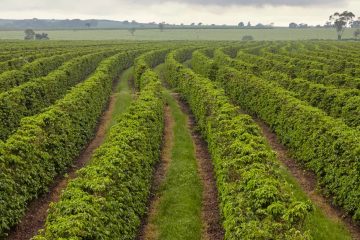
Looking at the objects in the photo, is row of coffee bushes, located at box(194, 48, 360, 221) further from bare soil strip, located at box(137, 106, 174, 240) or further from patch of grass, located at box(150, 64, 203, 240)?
bare soil strip, located at box(137, 106, 174, 240)

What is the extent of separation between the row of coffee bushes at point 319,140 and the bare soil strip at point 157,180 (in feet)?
25.4

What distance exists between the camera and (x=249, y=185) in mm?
15398

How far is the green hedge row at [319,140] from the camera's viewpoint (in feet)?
63.2

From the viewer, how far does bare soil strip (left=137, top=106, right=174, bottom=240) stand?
17.5 metres

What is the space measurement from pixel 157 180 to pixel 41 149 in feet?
20.6

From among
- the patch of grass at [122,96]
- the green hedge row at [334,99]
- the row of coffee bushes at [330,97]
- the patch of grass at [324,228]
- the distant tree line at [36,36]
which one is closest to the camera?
the patch of grass at [324,228]

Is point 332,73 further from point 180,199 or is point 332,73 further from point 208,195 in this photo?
point 180,199

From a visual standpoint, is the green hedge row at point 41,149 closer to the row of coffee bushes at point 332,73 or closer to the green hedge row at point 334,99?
the green hedge row at point 334,99

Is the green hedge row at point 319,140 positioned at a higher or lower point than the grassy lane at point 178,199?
higher

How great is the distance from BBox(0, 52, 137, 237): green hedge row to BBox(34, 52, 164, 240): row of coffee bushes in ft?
12.2

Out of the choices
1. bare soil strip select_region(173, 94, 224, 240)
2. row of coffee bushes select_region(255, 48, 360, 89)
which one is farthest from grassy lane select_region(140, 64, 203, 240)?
row of coffee bushes select_region(255, 48, 360, 89)

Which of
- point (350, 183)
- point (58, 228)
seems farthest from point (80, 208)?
point (350, 183)

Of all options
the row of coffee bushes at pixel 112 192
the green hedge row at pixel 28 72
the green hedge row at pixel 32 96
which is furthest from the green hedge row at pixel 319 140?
the green hedge row at pixel 28 72

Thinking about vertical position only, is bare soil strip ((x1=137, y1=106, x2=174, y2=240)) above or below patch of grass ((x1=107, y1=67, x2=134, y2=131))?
below
